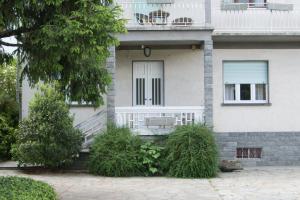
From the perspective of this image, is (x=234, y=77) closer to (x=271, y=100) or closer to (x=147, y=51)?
(x=271, y=100)

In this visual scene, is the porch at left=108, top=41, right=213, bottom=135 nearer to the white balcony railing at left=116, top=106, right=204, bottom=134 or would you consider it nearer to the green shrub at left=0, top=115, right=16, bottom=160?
the white balcony railing at left=116, top=106, right=204, bottom=134

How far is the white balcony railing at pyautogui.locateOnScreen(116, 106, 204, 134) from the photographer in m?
17.4

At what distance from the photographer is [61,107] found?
17.1m

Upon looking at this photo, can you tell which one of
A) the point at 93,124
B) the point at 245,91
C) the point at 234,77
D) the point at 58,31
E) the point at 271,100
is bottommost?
the point at 93,124

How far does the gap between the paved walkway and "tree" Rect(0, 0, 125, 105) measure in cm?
315

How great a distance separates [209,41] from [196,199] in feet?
22.8

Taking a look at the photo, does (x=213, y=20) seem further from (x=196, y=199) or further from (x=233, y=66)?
(x=196, y=199)

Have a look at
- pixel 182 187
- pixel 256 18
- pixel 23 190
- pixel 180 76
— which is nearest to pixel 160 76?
pixel 180 76

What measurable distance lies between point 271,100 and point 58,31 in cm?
1145

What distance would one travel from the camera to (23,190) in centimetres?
1009

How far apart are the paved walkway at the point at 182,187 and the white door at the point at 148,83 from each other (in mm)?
4043

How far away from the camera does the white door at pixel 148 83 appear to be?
1928 cm

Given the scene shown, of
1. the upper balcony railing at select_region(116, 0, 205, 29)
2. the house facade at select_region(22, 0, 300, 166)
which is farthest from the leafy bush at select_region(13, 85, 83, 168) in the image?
the upper balcony railing at select_region(116, 0, 205, 29)

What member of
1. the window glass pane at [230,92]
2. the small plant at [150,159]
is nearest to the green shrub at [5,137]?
the small plant at [150,159]
